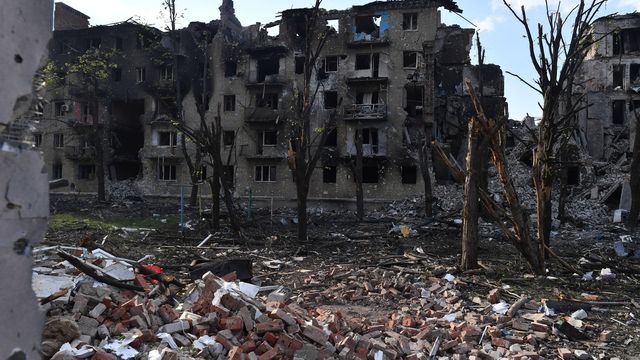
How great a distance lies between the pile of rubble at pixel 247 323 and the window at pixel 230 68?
30241mm

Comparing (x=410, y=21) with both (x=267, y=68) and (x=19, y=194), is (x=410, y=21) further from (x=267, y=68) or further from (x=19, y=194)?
(x=19, y=194)

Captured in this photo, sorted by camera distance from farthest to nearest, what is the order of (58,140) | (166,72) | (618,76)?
(58,140) < (618,76) < (166,72)

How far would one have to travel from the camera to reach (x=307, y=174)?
15.8 m

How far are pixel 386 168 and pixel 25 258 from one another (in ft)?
99.4

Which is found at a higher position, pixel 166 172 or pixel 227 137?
pixel 227 137

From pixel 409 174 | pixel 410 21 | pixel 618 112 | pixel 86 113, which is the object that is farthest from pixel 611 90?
pixel 86 113

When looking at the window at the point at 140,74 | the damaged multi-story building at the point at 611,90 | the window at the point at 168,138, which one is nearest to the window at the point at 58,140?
the window at the point at 140,74

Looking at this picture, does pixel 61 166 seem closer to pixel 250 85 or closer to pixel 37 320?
pixel 250 85

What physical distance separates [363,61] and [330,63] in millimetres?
2534

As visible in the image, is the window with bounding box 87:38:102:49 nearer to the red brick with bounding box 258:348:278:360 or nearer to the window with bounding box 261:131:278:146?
the window with bounding box 261:131:278:146

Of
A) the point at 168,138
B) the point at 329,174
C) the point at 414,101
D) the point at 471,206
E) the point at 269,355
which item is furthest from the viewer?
the point at 168,138

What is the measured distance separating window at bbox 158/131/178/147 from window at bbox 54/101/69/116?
30.4 feet

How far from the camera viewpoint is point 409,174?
104ft

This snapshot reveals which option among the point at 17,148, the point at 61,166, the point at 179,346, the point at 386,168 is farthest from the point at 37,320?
the point at 61,166
